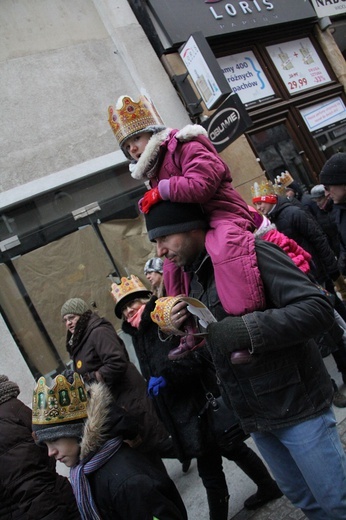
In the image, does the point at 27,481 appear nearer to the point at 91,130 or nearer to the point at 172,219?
the point at 172,219

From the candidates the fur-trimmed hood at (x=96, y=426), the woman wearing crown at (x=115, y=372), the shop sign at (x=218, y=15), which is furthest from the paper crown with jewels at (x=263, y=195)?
the shop sign at (x=218, y=15)

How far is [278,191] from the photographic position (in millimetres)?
6609

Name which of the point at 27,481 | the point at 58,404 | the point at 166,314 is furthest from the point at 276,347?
the point at 27,481

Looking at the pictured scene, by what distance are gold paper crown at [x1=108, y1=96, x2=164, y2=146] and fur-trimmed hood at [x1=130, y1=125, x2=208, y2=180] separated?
24 cm

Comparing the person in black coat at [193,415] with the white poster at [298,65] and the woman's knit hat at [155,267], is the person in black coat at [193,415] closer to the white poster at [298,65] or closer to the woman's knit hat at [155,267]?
the woman's knit hat at [155,267]

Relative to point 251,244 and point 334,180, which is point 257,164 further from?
point 251,244

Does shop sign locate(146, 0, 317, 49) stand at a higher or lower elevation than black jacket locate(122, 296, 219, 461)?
higher

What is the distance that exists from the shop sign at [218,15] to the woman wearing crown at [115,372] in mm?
6331

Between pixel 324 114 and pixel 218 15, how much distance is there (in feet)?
10.5

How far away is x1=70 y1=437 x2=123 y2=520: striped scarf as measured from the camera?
7.16 ft

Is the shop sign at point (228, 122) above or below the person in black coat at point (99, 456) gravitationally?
above

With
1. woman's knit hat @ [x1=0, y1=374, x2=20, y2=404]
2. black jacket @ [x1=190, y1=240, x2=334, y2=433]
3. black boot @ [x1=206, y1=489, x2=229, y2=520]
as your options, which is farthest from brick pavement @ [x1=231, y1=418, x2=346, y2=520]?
woman's knit hat @ [x1=0, y1=374, x2=20, y2=404]

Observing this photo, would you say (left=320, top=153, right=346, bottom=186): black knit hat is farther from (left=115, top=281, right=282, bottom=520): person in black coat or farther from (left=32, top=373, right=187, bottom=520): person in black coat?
(left=32, top=373, right=187, bottom=520): person in black coat

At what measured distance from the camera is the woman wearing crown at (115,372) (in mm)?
3549
